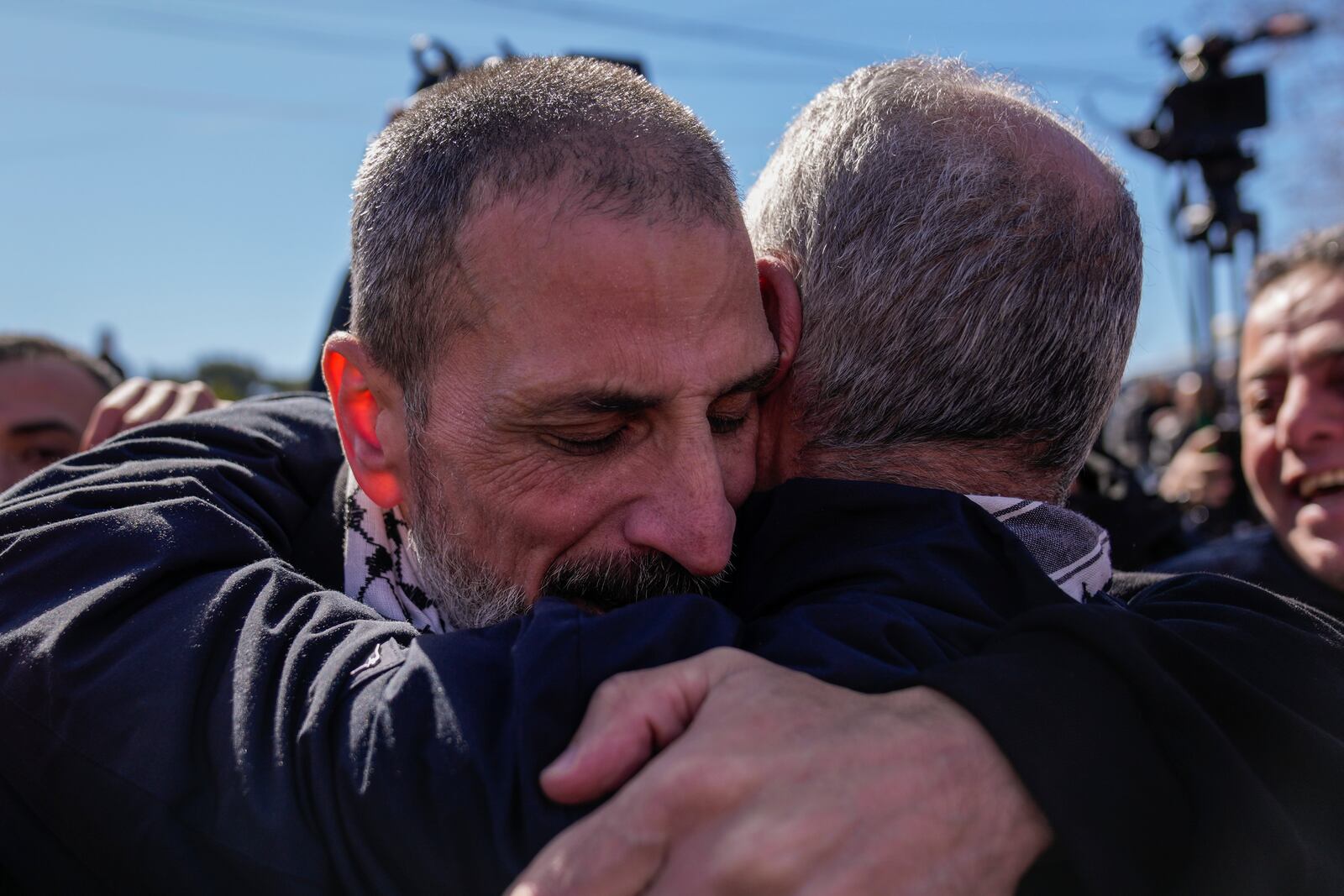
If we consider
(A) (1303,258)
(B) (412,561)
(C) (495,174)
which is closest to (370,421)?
(B) (412,561)

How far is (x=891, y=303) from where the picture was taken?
1.69 meters

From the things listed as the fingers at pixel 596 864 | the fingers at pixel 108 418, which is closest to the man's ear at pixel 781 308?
the fingers at pixel 596 864

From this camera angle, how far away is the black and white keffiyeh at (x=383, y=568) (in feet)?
5.89

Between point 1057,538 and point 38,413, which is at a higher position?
point 1057,538

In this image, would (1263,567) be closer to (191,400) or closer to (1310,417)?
(1310,417)

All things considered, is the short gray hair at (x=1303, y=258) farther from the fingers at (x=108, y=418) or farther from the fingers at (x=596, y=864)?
the fingers at (x=108, y=418)

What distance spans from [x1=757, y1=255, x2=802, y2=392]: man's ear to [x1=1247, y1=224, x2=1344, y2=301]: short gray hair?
6.65 ft

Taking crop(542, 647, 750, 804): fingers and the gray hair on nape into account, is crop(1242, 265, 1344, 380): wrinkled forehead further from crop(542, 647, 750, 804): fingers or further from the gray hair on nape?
crop(542, 647, 750, 804): fingers

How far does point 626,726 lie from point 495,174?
2.92ft

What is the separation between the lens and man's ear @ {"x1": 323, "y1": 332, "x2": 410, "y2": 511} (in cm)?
178

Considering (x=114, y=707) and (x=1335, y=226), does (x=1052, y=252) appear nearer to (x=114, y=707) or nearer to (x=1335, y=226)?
(x=114, y=707)

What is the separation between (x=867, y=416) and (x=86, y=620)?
1104mm

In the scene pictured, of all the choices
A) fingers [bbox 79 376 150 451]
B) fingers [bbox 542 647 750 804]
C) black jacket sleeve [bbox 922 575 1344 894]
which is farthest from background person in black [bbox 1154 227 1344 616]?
fingers [bbox 79 376 150 451]

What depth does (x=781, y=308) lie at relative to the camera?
180 cm
